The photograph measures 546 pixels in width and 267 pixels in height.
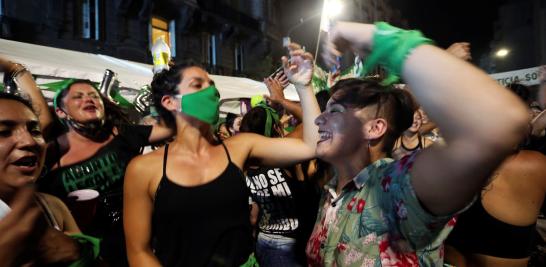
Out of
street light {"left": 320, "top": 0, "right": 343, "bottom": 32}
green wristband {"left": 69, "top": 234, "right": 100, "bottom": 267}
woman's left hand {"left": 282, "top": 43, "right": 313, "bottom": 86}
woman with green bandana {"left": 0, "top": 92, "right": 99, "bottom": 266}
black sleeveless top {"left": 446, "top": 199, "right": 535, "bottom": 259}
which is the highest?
street light {"left": 320, "top": 0, "right": 343, "bottom": 32}

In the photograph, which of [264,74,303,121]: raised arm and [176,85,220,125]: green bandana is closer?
[176,85,220,125]: green bandana

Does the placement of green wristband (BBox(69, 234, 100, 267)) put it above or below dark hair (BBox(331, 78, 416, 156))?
below

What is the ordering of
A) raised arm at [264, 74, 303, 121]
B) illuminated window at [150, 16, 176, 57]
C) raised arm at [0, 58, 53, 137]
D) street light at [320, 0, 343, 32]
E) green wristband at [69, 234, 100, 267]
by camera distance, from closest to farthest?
green wristband at [69, 234, 100, 267] < street light at [320, 0, 343, 32] < raised arm at [0, 58, 53, 137] < raised arm at [264, 74, 303, 121] < illuminated window at [150, 16, 176, 57]

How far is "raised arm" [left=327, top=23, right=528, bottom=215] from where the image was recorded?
851 millimetres

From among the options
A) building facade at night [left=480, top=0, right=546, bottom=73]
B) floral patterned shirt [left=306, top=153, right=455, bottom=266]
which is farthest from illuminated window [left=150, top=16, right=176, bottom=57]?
building facade at night [left=480, top=0, right=546, bottom=73]

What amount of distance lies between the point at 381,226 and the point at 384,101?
0.67 metres

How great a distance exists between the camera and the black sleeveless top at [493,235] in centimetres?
234

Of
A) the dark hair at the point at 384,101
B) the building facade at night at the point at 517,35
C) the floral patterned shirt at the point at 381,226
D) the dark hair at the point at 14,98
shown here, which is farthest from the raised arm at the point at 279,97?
the building facade at night at the point at 517,35

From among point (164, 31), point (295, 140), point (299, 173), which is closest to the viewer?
point (295, 140)

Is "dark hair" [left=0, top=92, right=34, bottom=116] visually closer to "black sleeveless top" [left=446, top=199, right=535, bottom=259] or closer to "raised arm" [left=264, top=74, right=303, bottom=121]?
"raised arm" [left=264, top=74, right=303, bottom=121]

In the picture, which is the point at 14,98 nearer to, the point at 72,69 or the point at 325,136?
the point at 325,136

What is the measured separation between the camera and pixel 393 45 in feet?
3.46

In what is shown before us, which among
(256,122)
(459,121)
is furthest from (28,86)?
(459,121)

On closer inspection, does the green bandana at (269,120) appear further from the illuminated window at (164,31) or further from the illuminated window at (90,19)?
the illuminated window at (164,31)
